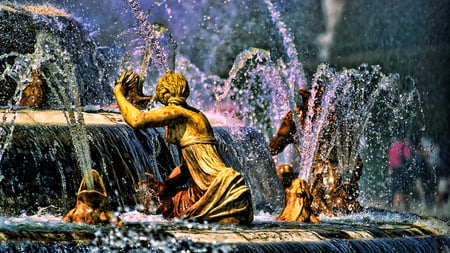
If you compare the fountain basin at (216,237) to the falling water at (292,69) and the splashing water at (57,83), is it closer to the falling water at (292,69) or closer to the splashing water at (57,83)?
the splashing water at (57,83)

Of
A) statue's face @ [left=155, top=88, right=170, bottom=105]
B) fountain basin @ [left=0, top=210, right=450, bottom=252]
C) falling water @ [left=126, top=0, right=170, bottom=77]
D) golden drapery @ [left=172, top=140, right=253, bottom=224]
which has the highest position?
falling water @ [left=126, top=0, right=170, bottom=77]

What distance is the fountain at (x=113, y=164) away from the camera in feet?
18.7

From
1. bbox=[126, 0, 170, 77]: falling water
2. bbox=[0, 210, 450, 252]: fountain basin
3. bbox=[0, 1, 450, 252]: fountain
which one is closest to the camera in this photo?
bbox=[0, 210, 450, 252]: fountain basin

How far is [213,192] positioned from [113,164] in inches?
81.6

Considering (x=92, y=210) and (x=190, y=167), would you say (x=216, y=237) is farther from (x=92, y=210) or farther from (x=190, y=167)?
(x=190, y=167)

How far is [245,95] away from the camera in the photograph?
20.6 metres

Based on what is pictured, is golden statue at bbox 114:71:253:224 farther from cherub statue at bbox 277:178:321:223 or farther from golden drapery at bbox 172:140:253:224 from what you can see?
cherub statue at bbox 277:178:321:223

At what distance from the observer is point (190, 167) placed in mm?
7254

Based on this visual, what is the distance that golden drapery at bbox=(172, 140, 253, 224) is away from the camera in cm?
690

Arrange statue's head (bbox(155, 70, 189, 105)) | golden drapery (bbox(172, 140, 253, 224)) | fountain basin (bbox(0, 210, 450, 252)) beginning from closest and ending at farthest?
1. fountain basin (bbox(0, 210, 450, 252))
2. golden drapery (bbox(172, 140, 253, 224))
3. statue's head (bbox(155, 70, 189, 105))

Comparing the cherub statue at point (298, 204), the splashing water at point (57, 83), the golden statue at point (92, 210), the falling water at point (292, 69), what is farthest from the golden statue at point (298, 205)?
the falling water at point (292, 69)

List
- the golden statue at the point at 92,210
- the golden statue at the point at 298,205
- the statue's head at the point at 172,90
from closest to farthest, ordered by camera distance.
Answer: the golden statue at the point at 92,210 → the statue's head at the point at 172,90 → the golden statue at the point at 298,205

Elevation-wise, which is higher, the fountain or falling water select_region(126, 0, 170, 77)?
falling water select_region(126, 0, 170, 77)

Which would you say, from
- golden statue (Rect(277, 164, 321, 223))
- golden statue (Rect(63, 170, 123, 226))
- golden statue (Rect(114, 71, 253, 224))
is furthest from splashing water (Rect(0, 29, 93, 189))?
golden statue (Rect(277, 164, 321, 223))
